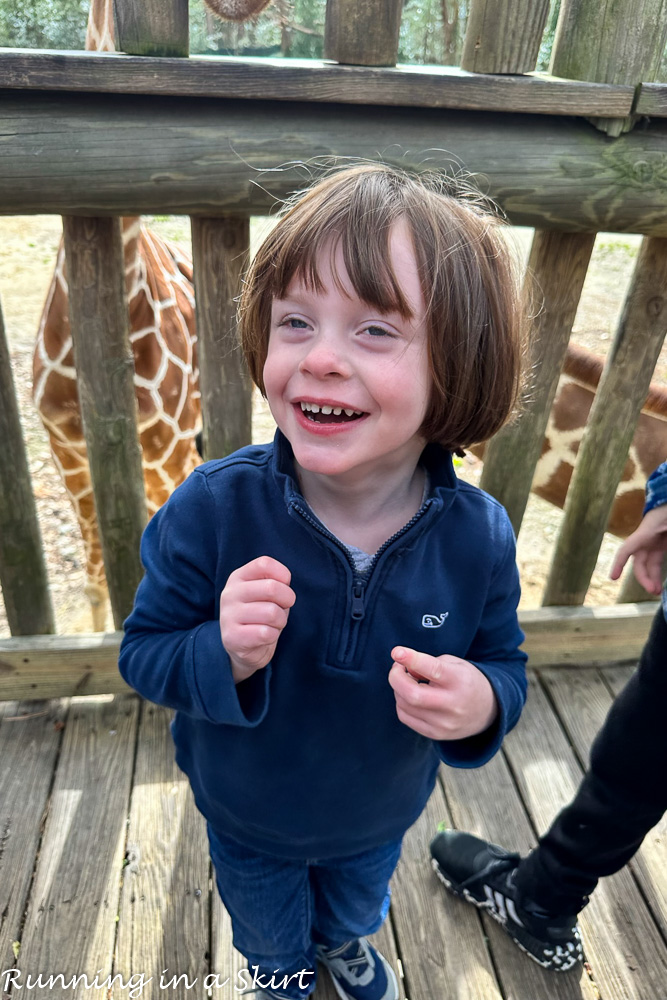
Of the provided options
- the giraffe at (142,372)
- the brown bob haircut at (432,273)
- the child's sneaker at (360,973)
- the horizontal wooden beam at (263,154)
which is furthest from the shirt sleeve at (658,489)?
the giraffe at (142,372)

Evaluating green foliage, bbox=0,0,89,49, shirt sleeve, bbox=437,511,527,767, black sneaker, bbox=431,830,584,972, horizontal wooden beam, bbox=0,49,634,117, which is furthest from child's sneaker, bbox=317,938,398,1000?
green foliage, bbox=0,0,89,49

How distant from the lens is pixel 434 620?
3.59 feet

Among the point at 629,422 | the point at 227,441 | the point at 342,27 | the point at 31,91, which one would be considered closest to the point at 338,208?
the point at 342,27

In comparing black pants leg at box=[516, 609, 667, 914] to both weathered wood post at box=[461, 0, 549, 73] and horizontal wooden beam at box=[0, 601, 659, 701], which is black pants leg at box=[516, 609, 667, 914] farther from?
weathered wood post at box=[461, 0, 549, 73]

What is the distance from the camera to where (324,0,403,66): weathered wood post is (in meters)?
1.33

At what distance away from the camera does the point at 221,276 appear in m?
1.61

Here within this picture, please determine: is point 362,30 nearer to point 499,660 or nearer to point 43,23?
point 43,23

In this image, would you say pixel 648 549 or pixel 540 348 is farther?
pixel 540 348

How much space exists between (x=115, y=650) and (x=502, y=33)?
1648 millimetres

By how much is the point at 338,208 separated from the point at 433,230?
12 centimetres

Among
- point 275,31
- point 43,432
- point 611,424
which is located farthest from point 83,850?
point 43,432

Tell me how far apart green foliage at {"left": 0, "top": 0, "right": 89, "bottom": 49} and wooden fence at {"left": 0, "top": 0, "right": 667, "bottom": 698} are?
7.9 inches

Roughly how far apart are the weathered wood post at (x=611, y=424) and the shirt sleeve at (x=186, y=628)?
1.23 metres

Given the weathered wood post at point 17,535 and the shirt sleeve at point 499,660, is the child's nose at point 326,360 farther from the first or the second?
the weathered wood post at point 17,535
